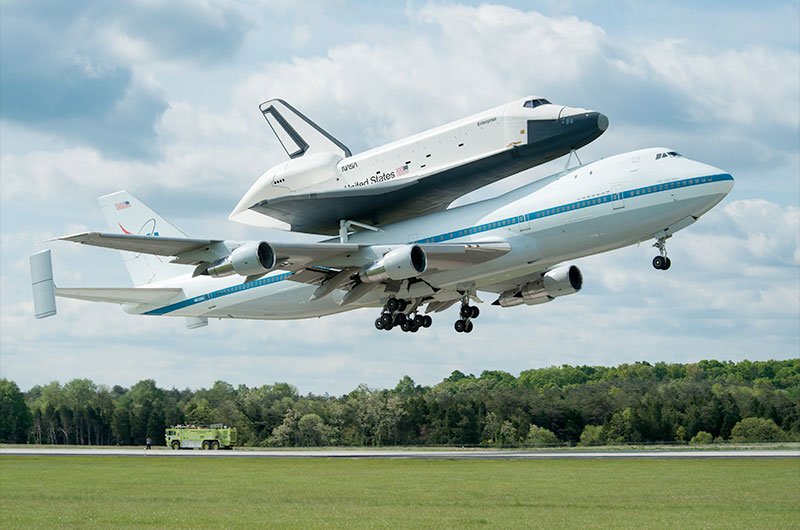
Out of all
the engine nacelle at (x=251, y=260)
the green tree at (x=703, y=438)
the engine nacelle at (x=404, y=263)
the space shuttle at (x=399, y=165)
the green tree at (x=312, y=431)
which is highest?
the space shuttle at (x=399, y=165)

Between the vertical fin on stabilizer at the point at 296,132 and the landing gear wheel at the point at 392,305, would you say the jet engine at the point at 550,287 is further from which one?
the vertical fin on stabilizer at the point at 296,132

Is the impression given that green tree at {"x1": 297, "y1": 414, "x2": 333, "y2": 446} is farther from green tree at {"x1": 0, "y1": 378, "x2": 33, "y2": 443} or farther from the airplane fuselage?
the airplane fuselage

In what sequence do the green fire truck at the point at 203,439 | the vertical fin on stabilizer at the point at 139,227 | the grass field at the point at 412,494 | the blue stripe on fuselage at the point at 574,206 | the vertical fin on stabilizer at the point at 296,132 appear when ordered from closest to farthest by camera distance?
1. the blue stripe on fuselage at the point at 574,206
2. the grass field at the point at 412,494
3. the vertical fin on stabilizer at the point at 296,132
4. the vertical fin on stabilizer at the point at 139,227
5. the green fire truck at the point at 203,439

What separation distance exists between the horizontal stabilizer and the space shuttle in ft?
30.9

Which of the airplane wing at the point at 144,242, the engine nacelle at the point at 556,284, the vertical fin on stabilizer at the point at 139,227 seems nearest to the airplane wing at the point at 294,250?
the airplane wing at the point at 144,242

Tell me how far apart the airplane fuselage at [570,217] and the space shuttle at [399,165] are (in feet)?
3.94

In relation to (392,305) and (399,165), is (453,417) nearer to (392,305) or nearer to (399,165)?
(392,305)

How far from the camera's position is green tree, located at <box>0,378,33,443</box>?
13662 cm

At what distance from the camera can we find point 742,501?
4869 cm

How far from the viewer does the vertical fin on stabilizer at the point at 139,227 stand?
56525 millimetres

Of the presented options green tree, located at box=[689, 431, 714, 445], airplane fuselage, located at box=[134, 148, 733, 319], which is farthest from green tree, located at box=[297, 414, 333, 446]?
airplane fuselage, located at box=[134, 148, 733, 319]

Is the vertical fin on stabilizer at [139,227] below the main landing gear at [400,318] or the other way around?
the other way around

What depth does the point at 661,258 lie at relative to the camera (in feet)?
122

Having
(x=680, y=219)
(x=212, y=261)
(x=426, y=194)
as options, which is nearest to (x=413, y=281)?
(x=426, y=194)
